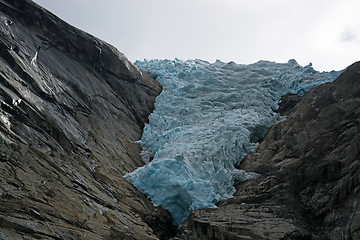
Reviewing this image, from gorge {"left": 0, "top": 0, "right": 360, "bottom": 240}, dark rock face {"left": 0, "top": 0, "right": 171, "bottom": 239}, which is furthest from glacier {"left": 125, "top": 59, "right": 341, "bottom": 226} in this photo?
dark rock face {"left": 0, "top": 0, "right": 171, "bottom": 239}

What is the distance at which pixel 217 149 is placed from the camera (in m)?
13.1

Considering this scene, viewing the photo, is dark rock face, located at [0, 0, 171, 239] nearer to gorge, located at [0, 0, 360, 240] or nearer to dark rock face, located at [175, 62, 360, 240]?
gorge, located at [0, 0, 360, 240]

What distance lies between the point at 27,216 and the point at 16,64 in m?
5.95

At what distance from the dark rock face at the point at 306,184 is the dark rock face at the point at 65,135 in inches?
97.2

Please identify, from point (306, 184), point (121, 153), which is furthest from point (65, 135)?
point (306, 184)

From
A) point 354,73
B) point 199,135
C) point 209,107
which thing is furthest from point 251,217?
point 209,107

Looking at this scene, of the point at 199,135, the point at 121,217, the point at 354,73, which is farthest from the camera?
the point at 199,135

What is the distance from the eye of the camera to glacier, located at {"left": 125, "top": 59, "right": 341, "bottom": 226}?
1160 cm

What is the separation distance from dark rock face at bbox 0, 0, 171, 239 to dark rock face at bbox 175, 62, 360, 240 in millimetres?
2470

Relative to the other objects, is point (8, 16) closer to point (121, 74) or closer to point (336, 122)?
point (121, 74)

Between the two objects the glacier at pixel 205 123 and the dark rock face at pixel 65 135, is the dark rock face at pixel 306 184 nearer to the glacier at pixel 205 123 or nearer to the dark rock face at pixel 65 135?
the glacier at pixel 205 123

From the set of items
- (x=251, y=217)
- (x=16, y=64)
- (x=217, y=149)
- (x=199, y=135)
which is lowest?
(x=251, y=217)

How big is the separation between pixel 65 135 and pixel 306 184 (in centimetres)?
791

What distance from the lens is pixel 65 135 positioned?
10.9 m
